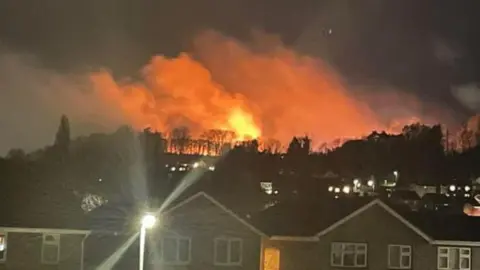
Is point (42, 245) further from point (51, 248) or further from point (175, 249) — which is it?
point (175, 249)

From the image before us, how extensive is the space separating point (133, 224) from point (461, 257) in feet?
46.9

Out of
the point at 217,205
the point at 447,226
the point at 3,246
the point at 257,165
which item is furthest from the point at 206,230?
the point at 257,165

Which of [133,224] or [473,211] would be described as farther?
[473,211]

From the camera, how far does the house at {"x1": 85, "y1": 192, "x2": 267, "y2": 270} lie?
35.2 metres

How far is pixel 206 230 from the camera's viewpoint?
35.2 metres

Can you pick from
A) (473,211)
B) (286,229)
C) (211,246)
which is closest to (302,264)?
(286,229)

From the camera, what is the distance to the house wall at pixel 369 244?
119 feet

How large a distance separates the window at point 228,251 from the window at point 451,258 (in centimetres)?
879

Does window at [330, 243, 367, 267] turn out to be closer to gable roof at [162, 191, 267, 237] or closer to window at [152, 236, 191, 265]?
gable roof at [162, 191, 267, 237]

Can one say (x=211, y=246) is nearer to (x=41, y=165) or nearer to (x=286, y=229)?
(x=286, y=229)

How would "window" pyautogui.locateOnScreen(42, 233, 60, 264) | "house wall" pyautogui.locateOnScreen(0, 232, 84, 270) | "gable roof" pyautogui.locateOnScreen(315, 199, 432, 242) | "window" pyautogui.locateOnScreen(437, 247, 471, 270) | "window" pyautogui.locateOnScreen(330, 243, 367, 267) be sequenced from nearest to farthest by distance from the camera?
"house wall" pyautogui.locateOnScreen(0, 232, 84, 270) → "window" pyautogui.locateOnScreen(42, 233, 60, 264) → "gable roof" pyautogui.locateOnScreen(315, 199, 432, 242) → "window" pyautogui.locateOnScreen(330, 243, 367, 267) → "window" pyautogui.locateOnScreen(437, 247, 471, 270)

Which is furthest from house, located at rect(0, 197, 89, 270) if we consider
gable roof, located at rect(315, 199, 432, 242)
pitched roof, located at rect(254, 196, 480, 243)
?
gable roof, located at rect(315, 199, 432, 242)

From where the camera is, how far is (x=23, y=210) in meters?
38.8

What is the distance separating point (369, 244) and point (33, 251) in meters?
14.3
